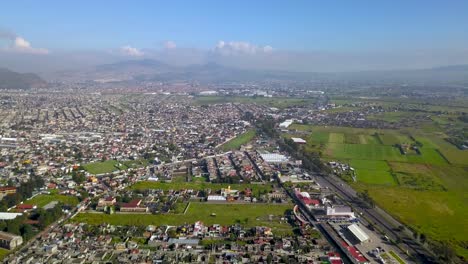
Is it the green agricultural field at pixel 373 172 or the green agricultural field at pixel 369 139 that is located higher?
the green agricultural field at pixel 369 139

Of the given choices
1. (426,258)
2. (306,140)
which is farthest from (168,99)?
(426,258)

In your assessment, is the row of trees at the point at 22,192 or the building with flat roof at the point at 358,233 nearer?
the building with flat roof at the point at 358,233

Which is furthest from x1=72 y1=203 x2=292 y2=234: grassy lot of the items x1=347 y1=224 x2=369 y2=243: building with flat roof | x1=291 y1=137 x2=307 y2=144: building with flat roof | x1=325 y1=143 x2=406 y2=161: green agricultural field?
x1=291 y1=137 x2=307 y2=144: building with flat roof

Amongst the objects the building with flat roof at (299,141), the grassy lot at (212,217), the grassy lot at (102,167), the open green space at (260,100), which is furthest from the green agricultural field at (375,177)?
the open green space at (260,100)

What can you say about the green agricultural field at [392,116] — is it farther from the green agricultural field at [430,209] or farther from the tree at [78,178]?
the tree at [78,178]

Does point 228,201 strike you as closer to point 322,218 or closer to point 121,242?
point 322,218

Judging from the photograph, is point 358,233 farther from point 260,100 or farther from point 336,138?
point 260,100
